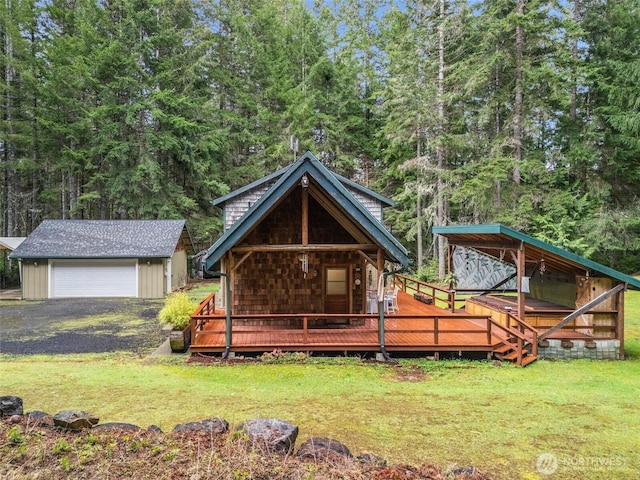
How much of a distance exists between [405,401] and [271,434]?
289 centimetres

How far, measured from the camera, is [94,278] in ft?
59.4

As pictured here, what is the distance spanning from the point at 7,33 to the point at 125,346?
25999mm

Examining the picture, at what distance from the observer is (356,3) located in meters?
32.3

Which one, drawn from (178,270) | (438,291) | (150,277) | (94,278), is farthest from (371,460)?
(178,270)

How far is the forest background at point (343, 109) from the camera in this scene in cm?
2012

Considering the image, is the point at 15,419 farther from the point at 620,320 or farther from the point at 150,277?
the point at 150,277

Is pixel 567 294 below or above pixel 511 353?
above

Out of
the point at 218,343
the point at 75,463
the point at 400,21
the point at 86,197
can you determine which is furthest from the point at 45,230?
the point at 400,21

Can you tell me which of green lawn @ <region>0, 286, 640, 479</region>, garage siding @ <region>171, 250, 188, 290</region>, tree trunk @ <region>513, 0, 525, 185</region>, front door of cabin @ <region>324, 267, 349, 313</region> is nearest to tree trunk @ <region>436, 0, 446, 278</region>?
tree trunk @ <region>513, 0, 525, 185</region>

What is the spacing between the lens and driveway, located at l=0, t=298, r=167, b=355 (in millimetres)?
9336

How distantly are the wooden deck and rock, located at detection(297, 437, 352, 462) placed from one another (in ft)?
13.8

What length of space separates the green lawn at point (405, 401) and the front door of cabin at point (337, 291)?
2.20 m

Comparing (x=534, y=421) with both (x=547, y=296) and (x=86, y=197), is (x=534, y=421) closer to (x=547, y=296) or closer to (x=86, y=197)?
(x=547, y=296)

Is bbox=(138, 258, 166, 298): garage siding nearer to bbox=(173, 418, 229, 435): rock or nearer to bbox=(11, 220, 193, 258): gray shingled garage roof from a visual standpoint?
bbox=(11, 220, 193, 258): gray shingled garage roof
